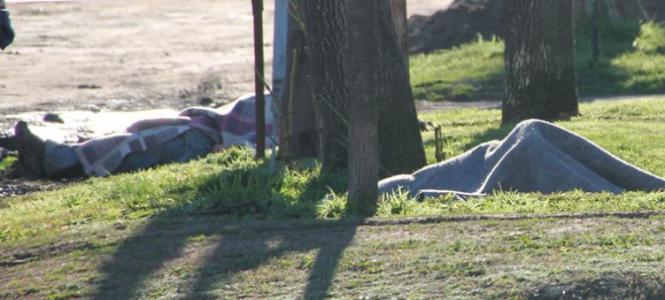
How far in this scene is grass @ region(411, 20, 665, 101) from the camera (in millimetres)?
16562

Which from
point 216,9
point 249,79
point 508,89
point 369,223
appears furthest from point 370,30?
point 216,9

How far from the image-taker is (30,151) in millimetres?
11336

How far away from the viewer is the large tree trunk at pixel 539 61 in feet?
39.9

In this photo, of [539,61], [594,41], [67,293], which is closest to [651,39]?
A: [594,41]

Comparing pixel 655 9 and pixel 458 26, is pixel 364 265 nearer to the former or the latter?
pixel 458 26

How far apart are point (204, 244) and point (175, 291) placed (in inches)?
26.7

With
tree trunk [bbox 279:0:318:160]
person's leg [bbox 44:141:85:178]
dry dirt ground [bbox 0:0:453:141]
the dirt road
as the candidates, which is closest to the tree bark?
tree trunk [bbox 279:0:318:160]

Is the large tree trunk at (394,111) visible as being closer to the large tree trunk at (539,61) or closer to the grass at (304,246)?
the grass at (304,246)

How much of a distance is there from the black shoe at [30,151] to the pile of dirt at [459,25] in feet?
31.1

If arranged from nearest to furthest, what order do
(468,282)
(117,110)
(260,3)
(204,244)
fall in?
(468,282) < (204,244) < (260,3) < (117,110)

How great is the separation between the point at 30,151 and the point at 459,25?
10.5m

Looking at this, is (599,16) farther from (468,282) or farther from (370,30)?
(468,282)

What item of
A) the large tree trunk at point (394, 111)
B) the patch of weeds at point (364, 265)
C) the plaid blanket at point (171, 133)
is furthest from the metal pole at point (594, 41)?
the patch of weeds at point (364, 265)

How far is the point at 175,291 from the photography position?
231 inches
